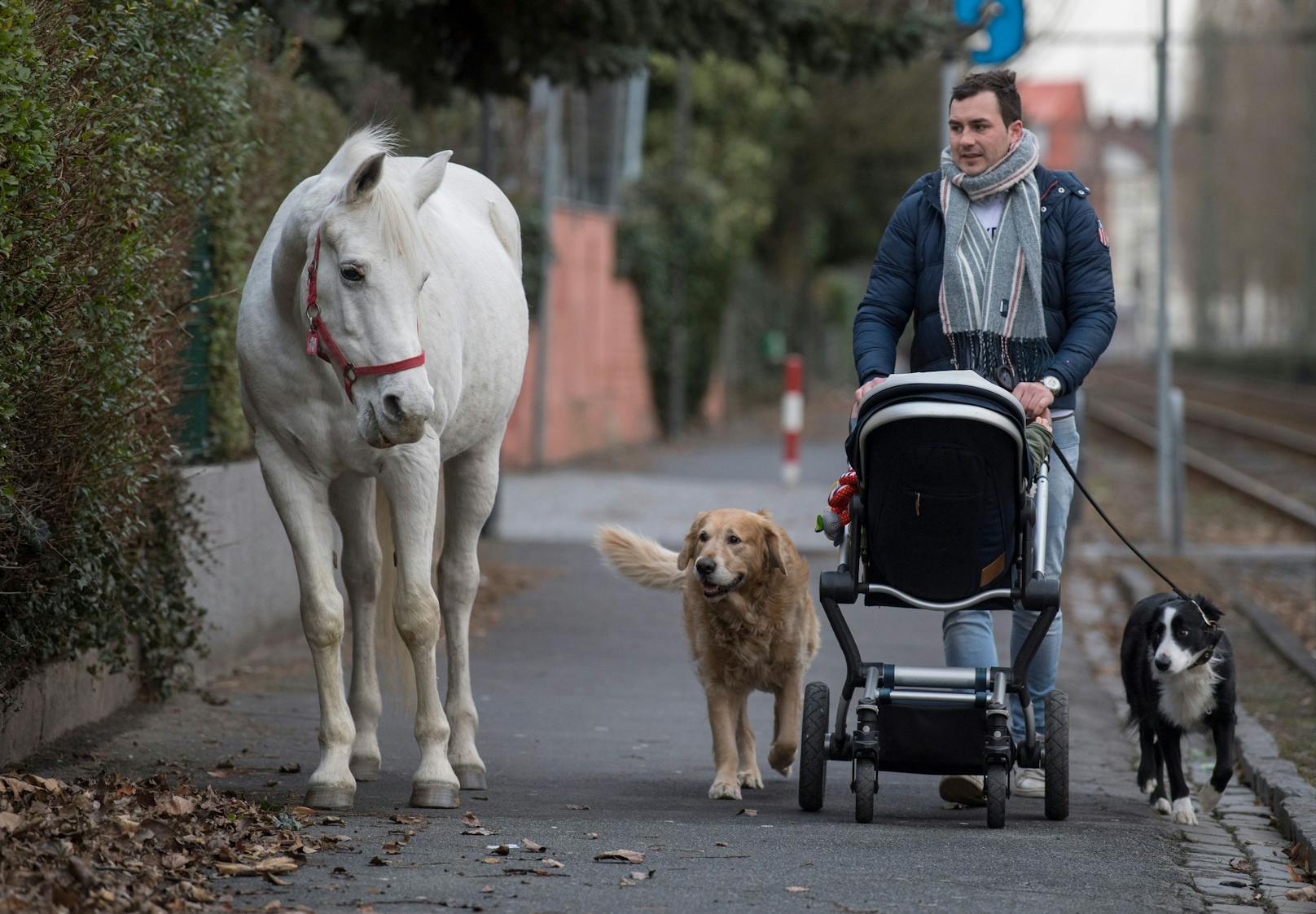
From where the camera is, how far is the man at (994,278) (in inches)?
255

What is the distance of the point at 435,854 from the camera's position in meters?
5.49

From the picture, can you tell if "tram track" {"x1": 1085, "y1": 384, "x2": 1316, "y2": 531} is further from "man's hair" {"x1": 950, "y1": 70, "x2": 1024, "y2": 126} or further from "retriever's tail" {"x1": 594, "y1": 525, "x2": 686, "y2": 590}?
"man's hair" {"x1": 950, "y1": 70, "x2": 1024, "y2": 126}

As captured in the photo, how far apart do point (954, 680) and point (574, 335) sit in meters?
20.0

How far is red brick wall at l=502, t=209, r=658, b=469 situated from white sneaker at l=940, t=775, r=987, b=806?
16120 mm

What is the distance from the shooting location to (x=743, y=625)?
275 inches

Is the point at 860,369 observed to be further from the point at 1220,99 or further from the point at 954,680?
the point at 1220,99

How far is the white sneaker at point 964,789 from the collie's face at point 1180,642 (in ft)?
2.50

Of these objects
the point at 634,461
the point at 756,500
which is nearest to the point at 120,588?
the point at 756,500

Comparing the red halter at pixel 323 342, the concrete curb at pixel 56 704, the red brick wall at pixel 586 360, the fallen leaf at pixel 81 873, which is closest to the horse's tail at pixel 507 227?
the red halter at pixel 323 342

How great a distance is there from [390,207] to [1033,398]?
207 cm

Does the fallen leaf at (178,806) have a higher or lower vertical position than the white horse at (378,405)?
lower

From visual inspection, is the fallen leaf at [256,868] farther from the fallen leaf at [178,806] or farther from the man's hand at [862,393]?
the man's hand at [862,393]

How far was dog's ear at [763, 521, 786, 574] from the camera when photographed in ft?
22.6

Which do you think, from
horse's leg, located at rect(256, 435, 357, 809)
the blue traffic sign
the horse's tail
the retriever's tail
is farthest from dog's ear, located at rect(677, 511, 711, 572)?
the blue traffic sign
